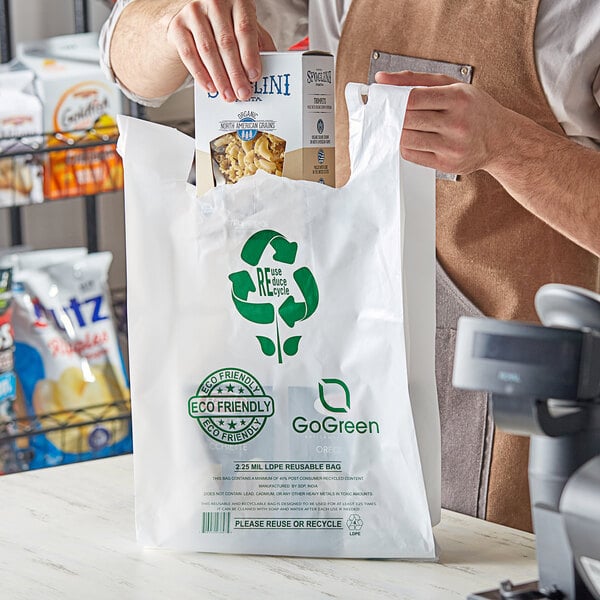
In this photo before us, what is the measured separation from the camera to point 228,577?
2.69ft

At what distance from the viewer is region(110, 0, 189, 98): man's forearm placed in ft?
3.57

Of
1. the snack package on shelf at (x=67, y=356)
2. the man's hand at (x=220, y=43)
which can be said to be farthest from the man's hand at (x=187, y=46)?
the snack package on shelf at (x=67, y=356)

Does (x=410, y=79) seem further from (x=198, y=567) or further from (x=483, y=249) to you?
(x=198, y=567)

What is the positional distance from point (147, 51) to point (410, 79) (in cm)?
34

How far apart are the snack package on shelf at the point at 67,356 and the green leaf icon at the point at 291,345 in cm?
114

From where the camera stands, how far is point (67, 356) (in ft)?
6.40

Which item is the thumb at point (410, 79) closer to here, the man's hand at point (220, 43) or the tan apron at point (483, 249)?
the man's hand at point (220, 43)

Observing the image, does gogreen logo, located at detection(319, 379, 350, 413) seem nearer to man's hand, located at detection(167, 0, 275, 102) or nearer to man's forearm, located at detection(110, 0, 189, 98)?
man's hand, located at detection(167, 0, 275, 102)

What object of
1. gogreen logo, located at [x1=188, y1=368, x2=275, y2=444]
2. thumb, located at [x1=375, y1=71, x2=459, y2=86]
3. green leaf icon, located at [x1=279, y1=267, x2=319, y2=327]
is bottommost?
gogreen logo, located at [x1=188, y1=368, x2=275, y2=444]

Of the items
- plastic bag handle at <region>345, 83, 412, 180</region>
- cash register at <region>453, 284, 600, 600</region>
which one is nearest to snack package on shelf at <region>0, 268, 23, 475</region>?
plastic bag handle at <region>345, 83, 412, 180</region>

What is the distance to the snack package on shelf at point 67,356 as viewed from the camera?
6.28 feet

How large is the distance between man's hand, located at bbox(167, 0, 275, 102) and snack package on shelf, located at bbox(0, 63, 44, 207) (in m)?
0.86

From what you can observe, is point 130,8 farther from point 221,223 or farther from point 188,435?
point 188,435

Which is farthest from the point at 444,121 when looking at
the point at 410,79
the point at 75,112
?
the point at 75,112
